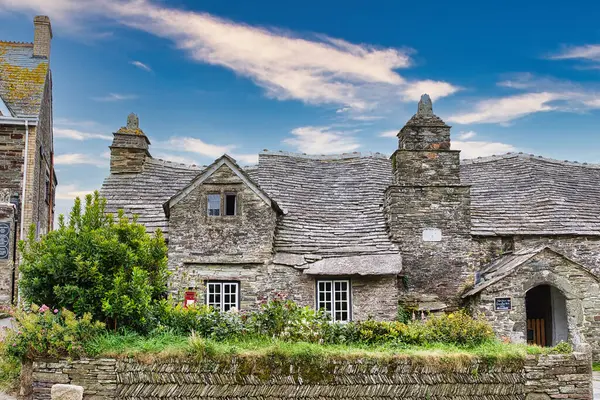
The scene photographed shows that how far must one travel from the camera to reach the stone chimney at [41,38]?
→ 2356cm

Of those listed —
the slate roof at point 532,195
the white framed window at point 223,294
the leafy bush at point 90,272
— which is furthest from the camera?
the slate roof at point 532,195

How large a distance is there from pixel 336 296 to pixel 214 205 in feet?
16.0

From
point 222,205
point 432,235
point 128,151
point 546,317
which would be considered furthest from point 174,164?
point 546,317

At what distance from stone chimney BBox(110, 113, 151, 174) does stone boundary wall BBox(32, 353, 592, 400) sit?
12.6 m

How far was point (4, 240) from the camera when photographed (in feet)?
65.3

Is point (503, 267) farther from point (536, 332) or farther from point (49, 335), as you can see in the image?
point (49, 335)

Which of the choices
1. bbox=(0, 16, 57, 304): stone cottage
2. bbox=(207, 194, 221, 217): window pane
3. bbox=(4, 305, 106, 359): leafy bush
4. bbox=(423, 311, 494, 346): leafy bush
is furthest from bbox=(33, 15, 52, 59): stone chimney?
bbox=(423, 311, 494, 346): leafy bush

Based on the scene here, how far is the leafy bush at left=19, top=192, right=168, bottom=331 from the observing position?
459 inches

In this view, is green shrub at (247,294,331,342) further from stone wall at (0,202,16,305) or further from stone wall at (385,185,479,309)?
stone wall at (0,202,16,305)

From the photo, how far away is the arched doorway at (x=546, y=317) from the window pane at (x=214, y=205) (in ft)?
36.7

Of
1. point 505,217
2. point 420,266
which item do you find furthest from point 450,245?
point 505,217

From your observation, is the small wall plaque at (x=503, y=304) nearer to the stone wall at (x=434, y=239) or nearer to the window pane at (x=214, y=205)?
the stone wall at (x=434, y=239)

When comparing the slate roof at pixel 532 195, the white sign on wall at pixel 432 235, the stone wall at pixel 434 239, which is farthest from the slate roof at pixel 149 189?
the slate roof at pixel 532 195

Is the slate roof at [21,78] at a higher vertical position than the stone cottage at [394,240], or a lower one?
higher
